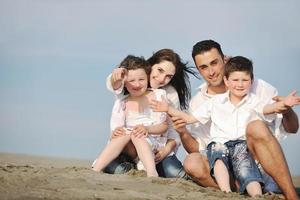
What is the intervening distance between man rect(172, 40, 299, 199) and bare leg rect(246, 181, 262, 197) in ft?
0.62

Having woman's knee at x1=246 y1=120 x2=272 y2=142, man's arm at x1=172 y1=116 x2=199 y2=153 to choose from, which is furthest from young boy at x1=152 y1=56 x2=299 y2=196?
man's arm at x1=172 y1=116 x2=199 y2=153

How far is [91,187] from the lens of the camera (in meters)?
4.05

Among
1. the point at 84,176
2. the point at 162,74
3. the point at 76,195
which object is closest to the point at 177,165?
the point at 162,74

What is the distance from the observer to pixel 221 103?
5055 mm

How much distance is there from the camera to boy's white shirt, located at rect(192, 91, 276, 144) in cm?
488

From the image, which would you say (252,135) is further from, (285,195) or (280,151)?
(285,195)

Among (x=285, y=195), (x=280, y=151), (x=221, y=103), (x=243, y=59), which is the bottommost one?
(x=285, y=195)

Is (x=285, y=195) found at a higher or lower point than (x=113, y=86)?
lower

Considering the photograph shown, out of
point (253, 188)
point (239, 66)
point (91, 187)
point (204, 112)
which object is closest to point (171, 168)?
point (204, 112)

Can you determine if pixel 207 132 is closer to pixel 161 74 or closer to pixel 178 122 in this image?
pixel 178 122

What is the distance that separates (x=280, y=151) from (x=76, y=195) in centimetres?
185

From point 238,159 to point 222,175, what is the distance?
0.21 metres

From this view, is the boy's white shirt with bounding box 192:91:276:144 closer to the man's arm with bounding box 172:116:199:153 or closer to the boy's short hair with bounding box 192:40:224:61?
the man's arm with bounding box 172:116:199:153

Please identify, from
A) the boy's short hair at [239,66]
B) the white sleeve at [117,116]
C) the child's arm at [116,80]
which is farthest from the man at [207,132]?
the child's arm at [116,80]
